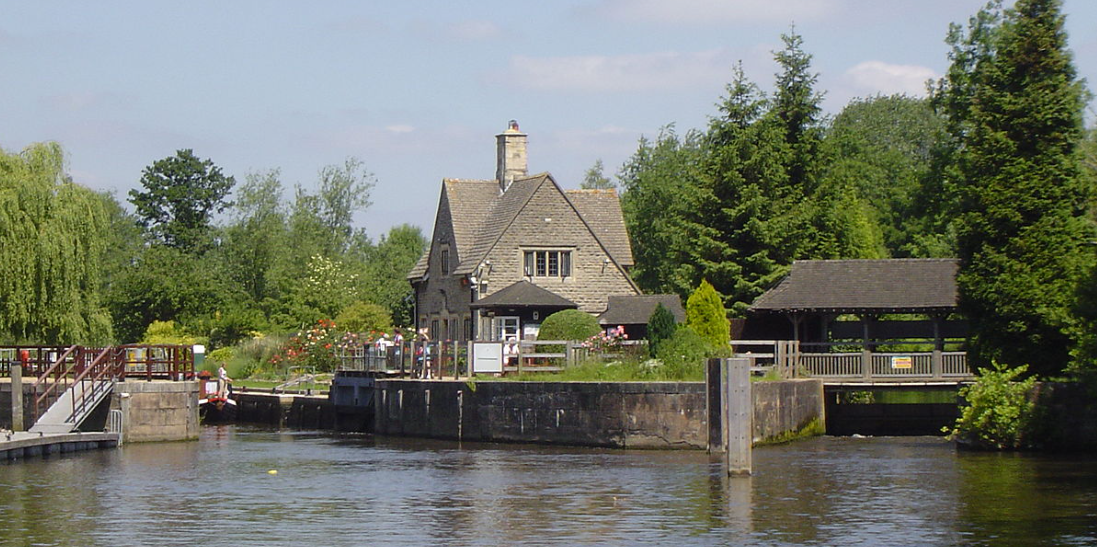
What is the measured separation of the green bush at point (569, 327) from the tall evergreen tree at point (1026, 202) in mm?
12648

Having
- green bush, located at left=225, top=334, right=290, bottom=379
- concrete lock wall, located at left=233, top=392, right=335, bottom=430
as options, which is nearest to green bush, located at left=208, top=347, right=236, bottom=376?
green bush, located at left=225, top=334, right=290, bottom=379

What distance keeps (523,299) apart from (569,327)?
26.4 ft

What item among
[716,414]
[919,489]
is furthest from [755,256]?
[919,489]

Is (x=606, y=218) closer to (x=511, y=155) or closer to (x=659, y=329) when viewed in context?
(x=511, y=155)

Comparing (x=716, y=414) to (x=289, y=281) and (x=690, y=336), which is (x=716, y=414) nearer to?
(x=690, y=336)

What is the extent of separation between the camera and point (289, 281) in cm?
8075

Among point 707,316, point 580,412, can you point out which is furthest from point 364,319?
point 580,412

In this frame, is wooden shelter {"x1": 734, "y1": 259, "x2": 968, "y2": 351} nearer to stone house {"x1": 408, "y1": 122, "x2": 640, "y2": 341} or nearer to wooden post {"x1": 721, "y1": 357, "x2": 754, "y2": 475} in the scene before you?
stone house {"x1": 408, "y1": 122, "x2": 640, "y2": 341}

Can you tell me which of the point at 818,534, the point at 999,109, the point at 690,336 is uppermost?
→ the point at 999,109

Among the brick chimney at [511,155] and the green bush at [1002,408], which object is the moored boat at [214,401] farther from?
the green bush at [1002,408]

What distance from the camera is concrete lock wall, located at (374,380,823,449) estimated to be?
3788 cm

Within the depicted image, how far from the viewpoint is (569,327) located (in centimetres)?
4706

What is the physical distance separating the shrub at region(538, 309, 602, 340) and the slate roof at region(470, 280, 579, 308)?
6295 millimetres

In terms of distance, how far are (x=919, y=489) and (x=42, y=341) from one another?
30.7 meters
